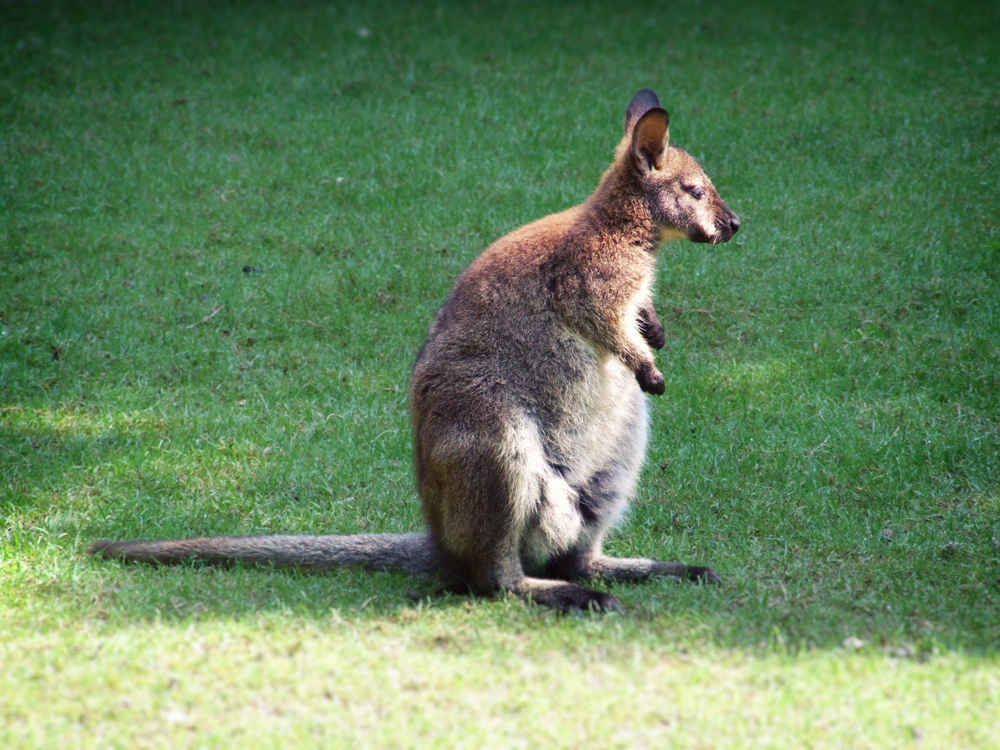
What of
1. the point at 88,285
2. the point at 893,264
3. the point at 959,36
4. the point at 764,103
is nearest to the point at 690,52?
the point at 764,103

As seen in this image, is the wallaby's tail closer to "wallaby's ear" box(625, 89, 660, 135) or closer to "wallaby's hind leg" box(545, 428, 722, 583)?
"wallaby's hind leg" box(545, 428, 722, 583)

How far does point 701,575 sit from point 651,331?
3.68 ft

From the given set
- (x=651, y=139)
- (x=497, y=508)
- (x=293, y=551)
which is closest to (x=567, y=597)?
(x=497, y=508)

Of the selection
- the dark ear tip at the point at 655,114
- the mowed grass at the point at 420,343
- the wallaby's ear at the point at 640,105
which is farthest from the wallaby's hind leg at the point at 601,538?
the wallaby's ear at the point at 640,105

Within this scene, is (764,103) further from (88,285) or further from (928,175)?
(88,285)

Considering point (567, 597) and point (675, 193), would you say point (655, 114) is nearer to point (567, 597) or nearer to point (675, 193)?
point (675, 193)

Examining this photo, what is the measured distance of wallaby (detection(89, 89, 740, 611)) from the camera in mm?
3992

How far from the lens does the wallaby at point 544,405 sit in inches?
157

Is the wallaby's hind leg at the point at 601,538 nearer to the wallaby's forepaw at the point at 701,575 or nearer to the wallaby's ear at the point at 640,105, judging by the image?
the wallaby's forepaw at the point at 701,575

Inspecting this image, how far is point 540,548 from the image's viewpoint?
419 cm

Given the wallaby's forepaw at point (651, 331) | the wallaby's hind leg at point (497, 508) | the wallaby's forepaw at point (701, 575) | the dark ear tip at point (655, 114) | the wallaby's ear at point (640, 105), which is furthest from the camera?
the wallaby's ear at point (640, 105)

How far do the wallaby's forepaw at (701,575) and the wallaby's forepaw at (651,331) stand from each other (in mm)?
1022

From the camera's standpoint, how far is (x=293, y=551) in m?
4.39

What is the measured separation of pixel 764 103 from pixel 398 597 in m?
7.97
